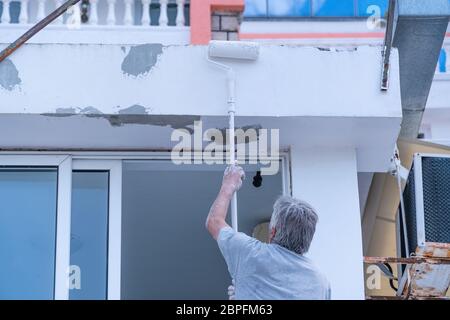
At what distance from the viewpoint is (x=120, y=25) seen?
9.23 metres

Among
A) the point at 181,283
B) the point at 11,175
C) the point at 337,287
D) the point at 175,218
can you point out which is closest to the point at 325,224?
the point at 337,287

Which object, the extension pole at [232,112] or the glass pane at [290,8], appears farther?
the glass pane at [290,8]

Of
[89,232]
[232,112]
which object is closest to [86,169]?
[89,232]

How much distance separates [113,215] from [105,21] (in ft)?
8.83

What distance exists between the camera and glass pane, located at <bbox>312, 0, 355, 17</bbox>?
541 inches

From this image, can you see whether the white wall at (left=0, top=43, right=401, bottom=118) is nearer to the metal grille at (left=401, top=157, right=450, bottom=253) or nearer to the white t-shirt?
the metal grille at (left=401, top=157, right=450, bottom=253)

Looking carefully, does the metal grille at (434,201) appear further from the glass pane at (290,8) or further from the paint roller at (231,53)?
the glass pane at (290,8)

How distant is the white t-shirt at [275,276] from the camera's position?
5383mm

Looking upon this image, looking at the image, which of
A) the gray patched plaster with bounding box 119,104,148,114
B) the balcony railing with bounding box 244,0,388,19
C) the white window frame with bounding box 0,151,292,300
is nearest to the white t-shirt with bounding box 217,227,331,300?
the gray patched plaster with bounding box 119,104,148,114

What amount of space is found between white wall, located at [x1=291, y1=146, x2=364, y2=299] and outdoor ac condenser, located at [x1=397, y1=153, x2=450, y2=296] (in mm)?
476

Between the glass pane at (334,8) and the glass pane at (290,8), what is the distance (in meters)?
0.11

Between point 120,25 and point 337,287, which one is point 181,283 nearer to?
point 120,25

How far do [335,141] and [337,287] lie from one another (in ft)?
2.95

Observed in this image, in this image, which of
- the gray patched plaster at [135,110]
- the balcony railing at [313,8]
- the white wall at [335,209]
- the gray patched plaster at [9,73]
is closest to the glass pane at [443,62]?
the balcony railing at [313,8]
